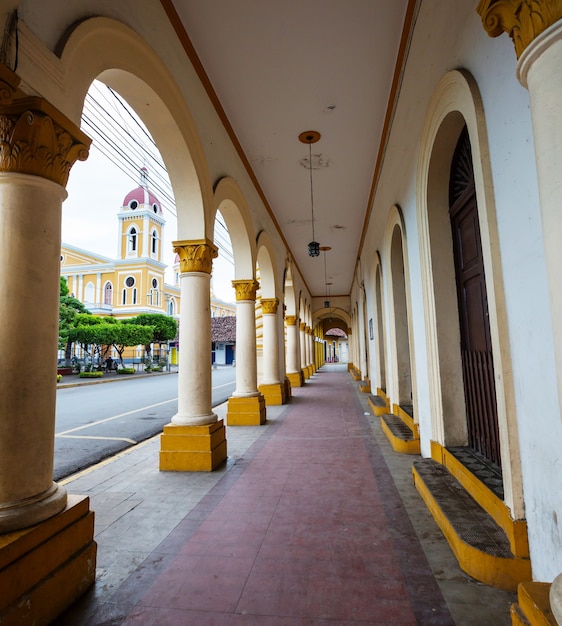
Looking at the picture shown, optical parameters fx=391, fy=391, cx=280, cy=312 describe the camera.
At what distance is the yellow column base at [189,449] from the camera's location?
4652 mm

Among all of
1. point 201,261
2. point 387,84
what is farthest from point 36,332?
point 387,84

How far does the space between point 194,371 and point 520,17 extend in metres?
4.44

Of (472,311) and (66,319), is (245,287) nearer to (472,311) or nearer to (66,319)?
(472,311)

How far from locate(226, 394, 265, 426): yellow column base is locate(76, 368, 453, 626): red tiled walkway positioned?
2.74 m

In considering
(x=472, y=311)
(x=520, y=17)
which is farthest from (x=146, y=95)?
(x=472, y=311)

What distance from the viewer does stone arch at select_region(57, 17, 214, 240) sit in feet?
8.77

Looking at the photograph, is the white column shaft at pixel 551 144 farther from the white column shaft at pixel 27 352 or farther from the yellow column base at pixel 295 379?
the yellow column base at pixel 295 379

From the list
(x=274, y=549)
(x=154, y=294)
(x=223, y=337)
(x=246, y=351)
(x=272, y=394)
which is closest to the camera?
(x=274, y=549)

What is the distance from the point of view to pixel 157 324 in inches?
1328

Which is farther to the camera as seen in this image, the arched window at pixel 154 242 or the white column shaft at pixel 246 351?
the arched window at pixel 154 242

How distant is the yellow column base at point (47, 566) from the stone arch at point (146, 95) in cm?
252

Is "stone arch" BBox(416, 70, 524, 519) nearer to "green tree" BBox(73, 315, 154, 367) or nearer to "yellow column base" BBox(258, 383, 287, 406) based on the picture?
"yellow column base" BBox(258, 383, 287, 406)

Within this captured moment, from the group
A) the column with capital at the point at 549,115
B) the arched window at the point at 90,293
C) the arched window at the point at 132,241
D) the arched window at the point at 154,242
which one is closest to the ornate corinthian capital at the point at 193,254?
the column with capital at the point at 549,115

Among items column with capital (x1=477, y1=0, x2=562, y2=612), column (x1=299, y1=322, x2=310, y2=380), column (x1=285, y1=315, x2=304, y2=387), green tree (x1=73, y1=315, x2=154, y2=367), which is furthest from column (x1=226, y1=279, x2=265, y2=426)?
green tree (x1=73, y1=315, x2=154, y2=367)
